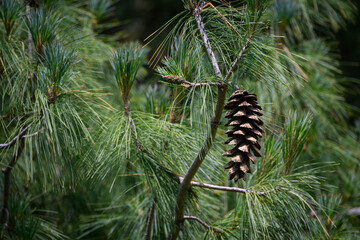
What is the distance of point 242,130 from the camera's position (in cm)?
56

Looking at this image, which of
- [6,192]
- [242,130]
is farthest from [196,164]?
[6,192]

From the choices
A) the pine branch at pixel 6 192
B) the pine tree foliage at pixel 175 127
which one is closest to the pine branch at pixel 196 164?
the pine tree foliage at pixel 175 127

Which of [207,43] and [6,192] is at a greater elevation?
[207,43]

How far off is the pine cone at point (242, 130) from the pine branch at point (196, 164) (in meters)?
0.02

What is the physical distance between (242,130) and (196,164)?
103 mm

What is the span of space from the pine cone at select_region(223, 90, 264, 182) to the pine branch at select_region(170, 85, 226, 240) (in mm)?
18

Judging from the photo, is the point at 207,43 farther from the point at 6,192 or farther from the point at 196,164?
the point at 6,192

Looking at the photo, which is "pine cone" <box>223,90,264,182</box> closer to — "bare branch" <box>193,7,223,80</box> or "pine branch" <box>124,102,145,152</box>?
"bare branch" <box>193,7,223,80</box>

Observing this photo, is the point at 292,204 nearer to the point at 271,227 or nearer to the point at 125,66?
the point at 271,227

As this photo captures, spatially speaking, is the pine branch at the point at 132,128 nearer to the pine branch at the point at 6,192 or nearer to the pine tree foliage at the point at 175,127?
the pine tree foliage at the point at 175,127

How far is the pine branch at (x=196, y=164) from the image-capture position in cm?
57

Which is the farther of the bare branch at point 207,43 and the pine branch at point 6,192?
the pine branch at point 6,192

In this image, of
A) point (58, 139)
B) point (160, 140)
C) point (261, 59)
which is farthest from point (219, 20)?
point (58, 139)

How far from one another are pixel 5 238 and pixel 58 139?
0.26 meters
